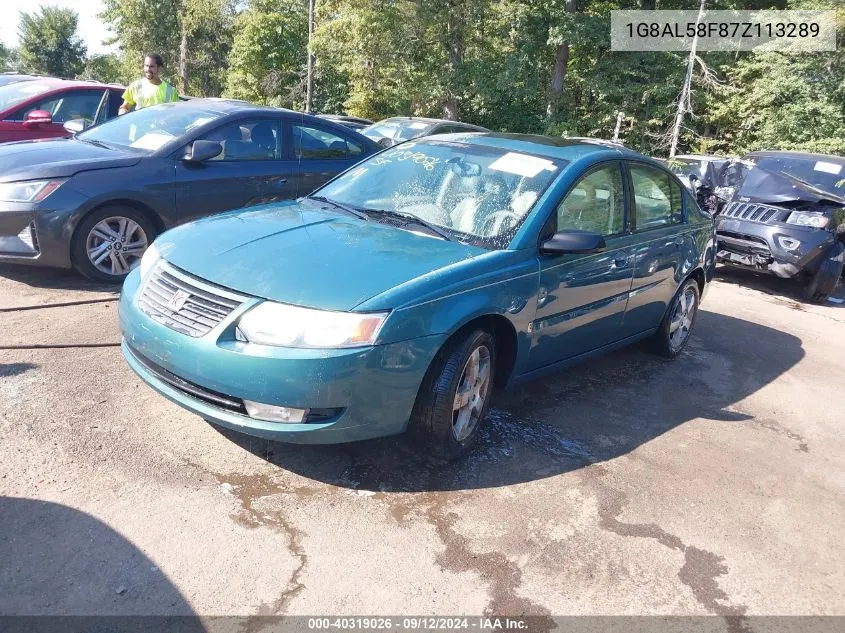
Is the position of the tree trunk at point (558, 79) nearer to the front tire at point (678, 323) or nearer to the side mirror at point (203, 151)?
the front tire at point (678, 323)

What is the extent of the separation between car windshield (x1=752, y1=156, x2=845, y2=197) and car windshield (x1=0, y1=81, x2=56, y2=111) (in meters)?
9.23

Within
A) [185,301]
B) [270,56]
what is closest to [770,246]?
[185,301]

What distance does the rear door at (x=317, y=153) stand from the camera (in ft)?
21.9

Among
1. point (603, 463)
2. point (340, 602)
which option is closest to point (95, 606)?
point (340, 602)

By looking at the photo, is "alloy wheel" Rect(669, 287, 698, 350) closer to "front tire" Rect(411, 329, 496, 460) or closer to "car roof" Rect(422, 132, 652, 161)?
"car roof" Rect(422, 132, 652, 161)

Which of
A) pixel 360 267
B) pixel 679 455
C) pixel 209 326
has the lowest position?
pixel 679 455

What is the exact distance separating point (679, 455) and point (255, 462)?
2.39 metres

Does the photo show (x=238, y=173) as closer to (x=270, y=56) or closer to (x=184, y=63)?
(x=270, y=56)

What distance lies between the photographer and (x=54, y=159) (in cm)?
552

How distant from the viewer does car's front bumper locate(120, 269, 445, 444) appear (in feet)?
9.72

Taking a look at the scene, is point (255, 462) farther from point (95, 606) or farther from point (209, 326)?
point (95, 606)

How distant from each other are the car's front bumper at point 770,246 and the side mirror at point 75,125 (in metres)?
6.98

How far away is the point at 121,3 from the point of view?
41156mm

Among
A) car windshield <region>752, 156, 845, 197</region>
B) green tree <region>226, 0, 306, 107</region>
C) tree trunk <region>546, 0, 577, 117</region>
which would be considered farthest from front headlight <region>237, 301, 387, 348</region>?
green tree <region>226, 0, 306, 107</region>
